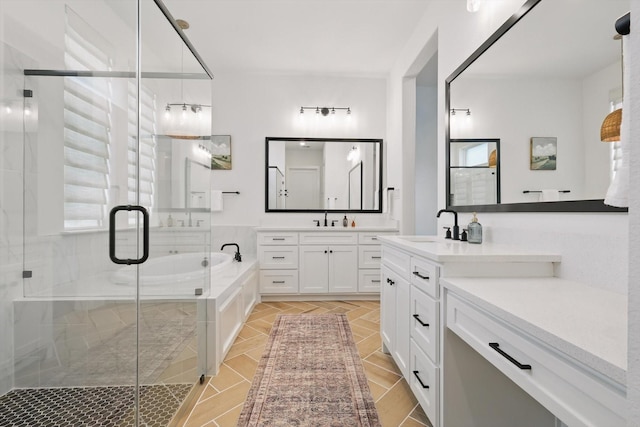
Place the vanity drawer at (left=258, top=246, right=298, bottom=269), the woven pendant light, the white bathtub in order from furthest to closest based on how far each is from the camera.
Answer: the vanity drawer at (left=258, top=246, right=298, bottom=269), the white bathtub, the woven pendant light

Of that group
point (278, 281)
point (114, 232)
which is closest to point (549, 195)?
point (114, 232)

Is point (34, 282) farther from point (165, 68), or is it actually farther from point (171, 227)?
point (165, 68)

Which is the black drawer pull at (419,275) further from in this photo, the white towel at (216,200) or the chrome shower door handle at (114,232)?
the white towel at (216,200)

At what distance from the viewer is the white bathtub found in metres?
1.52

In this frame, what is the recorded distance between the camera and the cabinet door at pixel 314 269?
3578 millimetres

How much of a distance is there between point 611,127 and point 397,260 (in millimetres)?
1176

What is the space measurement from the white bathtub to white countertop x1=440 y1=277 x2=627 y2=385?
4.90ft

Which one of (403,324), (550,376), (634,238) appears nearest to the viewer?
(634,238)

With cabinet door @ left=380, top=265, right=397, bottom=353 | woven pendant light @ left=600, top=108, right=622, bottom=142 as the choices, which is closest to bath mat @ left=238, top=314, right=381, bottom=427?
cabinet door @ left=380, top=265, right=397, bottom=353

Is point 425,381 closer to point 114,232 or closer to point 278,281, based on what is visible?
point 114,232

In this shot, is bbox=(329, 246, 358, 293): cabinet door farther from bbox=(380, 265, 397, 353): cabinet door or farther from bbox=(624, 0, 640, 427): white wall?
bbox=(624, 0, 640, 427): white wall

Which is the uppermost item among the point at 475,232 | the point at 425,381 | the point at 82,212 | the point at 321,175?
the point at 321,175

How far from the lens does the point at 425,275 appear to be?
146 centimetres

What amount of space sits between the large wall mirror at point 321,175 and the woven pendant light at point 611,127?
2.95 meters
